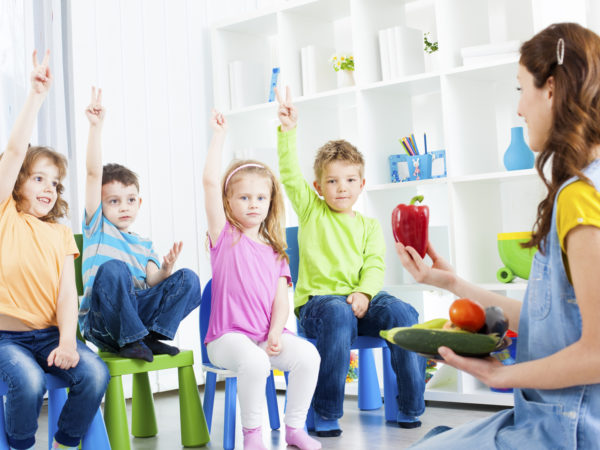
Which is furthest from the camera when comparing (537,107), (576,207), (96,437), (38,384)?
(96,437)

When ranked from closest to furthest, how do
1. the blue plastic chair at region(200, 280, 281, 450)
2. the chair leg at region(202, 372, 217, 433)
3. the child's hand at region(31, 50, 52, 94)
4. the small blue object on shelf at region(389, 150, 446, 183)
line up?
1. the child's hand at region(31, 50, 52, 94)
2. the blue plastic chair at region(200, 280, 281, 450)
3. the chair leg at region(202, 372, 217, 433)
4. the small blue object on shelf at region(389, 150, 446, 183)

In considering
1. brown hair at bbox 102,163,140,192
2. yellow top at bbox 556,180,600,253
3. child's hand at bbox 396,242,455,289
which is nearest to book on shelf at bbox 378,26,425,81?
brown hair at bbox 102,163,140,192

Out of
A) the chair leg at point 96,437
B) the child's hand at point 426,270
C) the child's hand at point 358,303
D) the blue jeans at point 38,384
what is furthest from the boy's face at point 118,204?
the child's hand at point 426,270

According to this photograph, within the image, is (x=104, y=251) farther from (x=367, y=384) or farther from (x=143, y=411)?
(x=367, y=384)

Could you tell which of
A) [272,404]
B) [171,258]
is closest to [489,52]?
[171,258]

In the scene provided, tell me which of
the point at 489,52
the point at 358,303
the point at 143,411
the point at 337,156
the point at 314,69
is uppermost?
the point at 314,69

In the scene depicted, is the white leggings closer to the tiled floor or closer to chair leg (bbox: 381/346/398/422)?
the tiled floor

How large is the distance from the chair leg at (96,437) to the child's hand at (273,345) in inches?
21.2

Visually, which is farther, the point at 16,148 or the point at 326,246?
the point at 326,246

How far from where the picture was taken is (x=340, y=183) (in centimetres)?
272

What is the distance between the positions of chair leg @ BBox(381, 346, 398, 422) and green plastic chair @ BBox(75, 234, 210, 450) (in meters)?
0.67

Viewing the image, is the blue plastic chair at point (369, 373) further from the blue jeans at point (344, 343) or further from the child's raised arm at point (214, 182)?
the child's raised arm at point (214, 182)

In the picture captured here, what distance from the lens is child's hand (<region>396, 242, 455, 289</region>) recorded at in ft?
4.41

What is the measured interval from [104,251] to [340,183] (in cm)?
89
